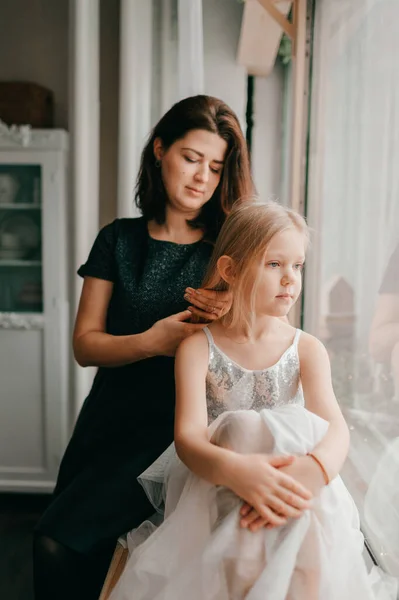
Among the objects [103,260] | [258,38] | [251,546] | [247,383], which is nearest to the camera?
[251,546]

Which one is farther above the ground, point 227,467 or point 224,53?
point 224,53

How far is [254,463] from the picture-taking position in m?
0.88

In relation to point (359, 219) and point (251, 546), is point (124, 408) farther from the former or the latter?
point (359, 219)

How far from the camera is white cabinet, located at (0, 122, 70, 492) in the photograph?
2766mm

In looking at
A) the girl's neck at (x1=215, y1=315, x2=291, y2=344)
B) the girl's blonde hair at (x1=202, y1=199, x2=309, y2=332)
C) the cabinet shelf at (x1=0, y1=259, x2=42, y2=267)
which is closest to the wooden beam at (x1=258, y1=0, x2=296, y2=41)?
the girl's blonde hair at (x1=202, y1=199, x2=309, y2=332)

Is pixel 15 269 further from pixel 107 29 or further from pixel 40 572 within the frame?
pixel 40 572

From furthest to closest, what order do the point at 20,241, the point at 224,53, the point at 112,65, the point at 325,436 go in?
the point at 112,65, the point at 20,241, the point at 224,53, the point at 325,436

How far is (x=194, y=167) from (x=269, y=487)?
2.44 ft

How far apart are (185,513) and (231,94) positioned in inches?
82.7

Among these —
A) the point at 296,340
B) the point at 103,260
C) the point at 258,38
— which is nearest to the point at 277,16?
the point at 258,38

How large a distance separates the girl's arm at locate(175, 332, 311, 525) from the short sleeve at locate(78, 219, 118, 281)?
1.59 feet

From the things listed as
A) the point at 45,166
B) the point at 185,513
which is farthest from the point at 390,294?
the point at 45,166

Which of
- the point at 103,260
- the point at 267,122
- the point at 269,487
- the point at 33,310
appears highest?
the point at 267,122

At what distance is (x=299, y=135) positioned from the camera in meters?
2.08
